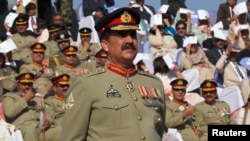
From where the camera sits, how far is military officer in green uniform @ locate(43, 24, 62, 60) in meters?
16.1

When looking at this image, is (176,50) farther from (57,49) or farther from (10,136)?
A: (10,136)

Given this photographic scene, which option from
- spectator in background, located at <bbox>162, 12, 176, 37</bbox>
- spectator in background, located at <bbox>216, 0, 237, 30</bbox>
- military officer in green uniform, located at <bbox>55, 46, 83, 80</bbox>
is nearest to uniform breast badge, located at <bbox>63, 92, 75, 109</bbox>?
military officer in green uniform, located at <bbox>55, 46, 83, 80</bbox>

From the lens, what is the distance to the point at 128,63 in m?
5.81

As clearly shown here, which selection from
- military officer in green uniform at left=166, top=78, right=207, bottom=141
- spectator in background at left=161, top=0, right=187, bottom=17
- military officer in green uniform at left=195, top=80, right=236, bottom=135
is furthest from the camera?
spectator in background at left=161, top=0, right=187, bottom=17

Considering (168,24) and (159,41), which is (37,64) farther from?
(168,24)

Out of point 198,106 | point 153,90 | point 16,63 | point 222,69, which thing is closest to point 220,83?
point 222,69

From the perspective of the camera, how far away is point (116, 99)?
5.87m

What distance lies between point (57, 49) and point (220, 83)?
10.0 ft

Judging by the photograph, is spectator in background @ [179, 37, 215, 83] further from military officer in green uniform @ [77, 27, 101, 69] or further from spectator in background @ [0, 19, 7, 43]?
spectator in background @ [0, 19, 7, 43]

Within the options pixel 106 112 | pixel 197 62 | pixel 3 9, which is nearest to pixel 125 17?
pixel 106 112

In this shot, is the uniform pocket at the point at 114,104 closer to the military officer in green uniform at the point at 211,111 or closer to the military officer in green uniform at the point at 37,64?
the military officer in green uniform at the point at 211,111

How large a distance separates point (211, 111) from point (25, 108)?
297cm

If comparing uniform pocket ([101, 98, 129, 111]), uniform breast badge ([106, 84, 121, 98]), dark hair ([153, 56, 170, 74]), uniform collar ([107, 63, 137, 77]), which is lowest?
dark hair ([153, 56, 170, 74])

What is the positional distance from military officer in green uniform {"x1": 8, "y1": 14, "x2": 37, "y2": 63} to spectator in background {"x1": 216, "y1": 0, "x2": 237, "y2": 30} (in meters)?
5.10
